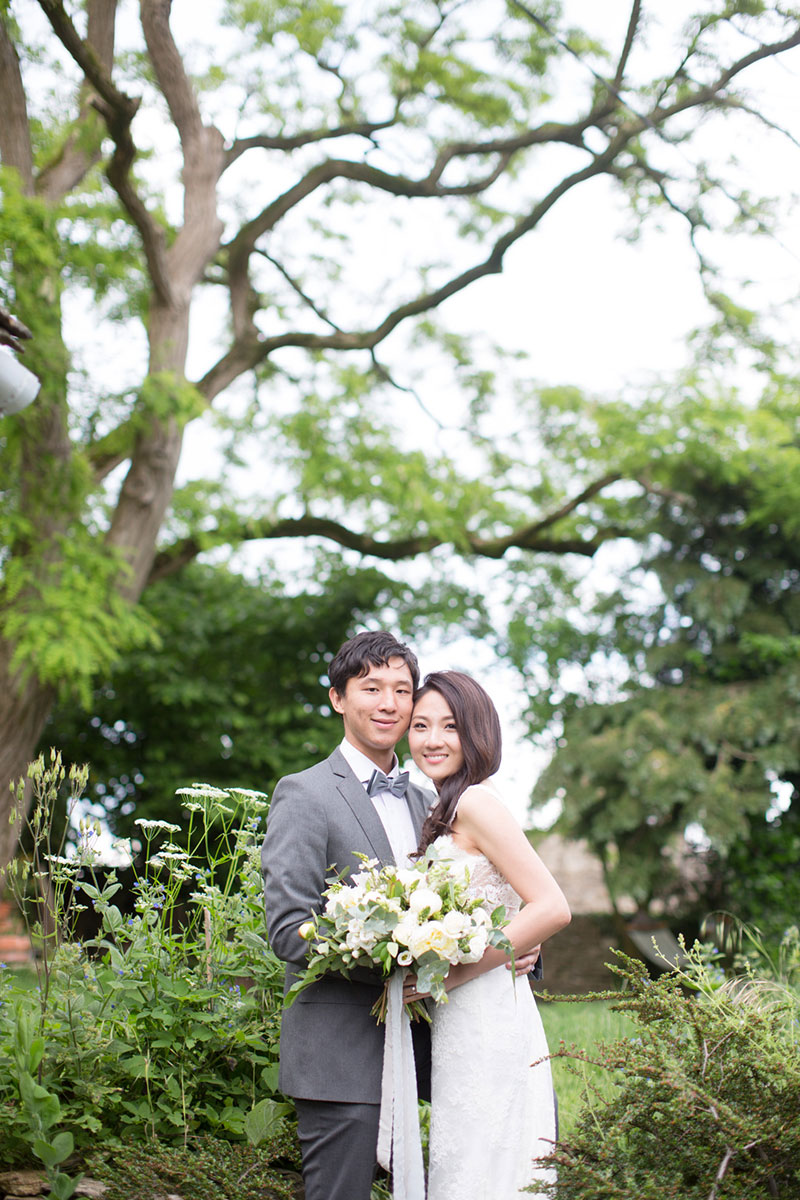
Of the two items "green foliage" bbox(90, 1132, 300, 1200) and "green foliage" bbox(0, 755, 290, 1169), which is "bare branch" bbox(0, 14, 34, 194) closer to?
"green foliage" bbox(0, 755, 290, 1169)

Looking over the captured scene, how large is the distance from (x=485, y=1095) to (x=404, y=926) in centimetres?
62

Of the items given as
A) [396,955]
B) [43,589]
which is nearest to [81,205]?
[43,589]

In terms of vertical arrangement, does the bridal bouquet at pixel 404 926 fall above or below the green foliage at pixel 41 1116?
above

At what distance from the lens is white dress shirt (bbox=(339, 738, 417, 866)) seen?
9.61 ft

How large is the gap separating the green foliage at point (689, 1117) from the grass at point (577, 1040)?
35.2 inches

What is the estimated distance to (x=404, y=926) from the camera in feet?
7.73

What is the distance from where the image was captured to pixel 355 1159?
257 cm

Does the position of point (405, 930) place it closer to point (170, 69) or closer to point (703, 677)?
point (170, 69)

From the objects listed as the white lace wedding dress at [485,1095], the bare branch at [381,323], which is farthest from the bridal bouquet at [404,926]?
the bare branch at [381,323]

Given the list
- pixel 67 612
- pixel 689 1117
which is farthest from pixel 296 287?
pixel 689 1117

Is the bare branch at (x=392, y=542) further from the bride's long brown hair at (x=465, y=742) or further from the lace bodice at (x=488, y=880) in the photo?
the lace bodice at (x=488, y=880)

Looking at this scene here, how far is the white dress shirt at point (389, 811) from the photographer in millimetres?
2928

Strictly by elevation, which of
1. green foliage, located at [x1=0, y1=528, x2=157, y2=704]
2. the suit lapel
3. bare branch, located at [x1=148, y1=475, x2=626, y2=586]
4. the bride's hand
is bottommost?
the bride's hand

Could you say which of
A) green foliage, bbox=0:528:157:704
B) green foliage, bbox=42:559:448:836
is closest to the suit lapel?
green foliage, bbox=0:528:157:704
